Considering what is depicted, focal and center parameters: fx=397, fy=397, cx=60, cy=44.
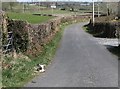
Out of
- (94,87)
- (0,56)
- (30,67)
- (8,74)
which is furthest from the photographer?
(30,67)

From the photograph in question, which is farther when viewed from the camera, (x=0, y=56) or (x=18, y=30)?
(x=18, y=30)

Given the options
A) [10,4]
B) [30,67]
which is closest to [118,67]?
[30,67]

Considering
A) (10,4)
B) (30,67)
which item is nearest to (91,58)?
(30,67)

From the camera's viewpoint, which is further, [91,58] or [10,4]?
[10,4]

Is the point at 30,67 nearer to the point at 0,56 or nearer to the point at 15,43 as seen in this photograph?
the point at 0,56

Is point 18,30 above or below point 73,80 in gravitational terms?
above

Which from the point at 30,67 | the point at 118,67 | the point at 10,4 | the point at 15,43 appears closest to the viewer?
the point at 30,67

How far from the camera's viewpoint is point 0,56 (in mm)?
16812

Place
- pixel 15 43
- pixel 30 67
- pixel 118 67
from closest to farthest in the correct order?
pixel 30 67
pixel 118 67
pixel 15 43

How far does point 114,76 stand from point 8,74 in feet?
15.6

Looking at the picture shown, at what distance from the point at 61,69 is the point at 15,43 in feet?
14.9

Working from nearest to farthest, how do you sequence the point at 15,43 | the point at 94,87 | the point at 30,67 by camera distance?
the point at 94,87 → the point at 30,67 → the point at 15,43

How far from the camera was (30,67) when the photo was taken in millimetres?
18703

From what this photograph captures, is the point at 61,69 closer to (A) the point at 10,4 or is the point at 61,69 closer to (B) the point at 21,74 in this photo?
(B) the point at 21,74
